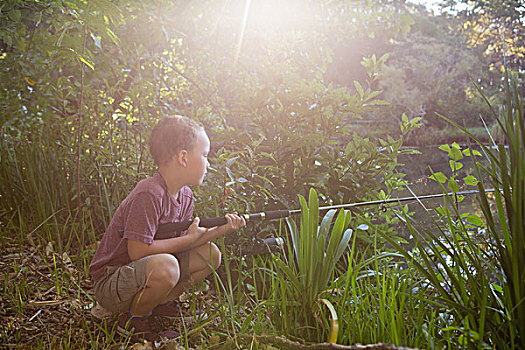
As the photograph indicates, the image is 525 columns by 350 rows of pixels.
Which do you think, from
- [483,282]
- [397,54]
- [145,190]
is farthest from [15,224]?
[397,54]

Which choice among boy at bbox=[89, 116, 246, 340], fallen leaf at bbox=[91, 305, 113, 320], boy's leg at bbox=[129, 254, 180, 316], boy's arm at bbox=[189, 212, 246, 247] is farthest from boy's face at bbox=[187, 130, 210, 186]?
fallen leaf at bbox=[91, 305, 113, 320]

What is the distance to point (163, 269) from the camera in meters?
1.62

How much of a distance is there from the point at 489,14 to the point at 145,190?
9379 mm

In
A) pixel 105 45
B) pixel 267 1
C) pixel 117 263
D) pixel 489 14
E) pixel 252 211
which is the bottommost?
pixel 117 263

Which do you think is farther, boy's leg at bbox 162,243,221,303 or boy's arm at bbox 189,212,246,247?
boy's leg at bbox 162,243,221,303

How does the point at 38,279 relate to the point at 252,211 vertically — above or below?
below

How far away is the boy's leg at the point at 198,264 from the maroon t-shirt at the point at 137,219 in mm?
109

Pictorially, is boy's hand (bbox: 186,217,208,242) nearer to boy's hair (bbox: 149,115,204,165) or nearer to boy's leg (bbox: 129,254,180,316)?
boy's leg (bbox: 129,254,180,316)

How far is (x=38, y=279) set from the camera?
2178 mm

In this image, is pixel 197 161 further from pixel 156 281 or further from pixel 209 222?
pixel 156 281

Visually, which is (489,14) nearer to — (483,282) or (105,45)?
(105,45)

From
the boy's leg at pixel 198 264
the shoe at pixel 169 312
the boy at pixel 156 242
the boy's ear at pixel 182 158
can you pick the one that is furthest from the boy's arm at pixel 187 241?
the shoe at pixel 169 312

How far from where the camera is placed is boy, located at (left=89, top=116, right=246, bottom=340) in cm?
163

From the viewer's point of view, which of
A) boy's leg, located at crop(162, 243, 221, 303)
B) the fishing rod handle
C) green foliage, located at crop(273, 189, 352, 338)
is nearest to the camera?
green foliage, located at crop(273, 189, 352, 338)
